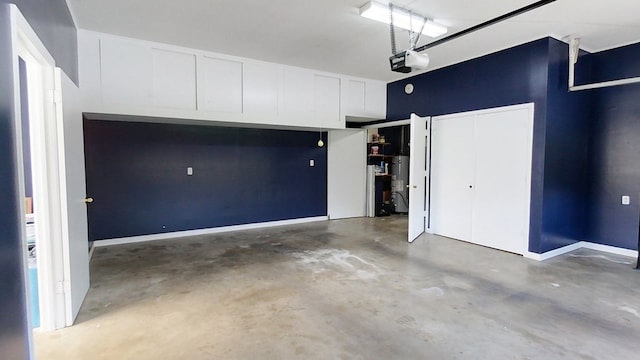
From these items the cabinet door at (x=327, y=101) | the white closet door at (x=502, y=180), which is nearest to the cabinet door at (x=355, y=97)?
the cabinet door at (x=327, y=101)

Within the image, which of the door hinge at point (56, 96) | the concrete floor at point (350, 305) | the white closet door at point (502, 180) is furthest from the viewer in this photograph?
the white closet door at point (502, 180)

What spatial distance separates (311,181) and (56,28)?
4.85 meters

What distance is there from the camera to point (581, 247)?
5.06 meters

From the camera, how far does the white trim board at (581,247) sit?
14.7 feet

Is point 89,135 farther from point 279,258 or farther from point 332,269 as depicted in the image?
point 332,269

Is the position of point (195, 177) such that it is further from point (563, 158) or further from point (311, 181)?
point (563, 158)

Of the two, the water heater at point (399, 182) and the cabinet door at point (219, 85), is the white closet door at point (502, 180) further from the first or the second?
the cabinet door at point (219, 85)

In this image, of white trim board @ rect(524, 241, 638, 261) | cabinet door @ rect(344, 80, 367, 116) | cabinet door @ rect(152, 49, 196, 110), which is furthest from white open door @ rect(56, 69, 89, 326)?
white trim board @ rect(524, 241, 638, 261)

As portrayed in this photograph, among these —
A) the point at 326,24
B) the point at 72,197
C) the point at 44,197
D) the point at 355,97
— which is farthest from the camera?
the point at 355,97

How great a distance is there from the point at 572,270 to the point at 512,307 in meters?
1.65

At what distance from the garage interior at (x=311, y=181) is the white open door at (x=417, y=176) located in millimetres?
54

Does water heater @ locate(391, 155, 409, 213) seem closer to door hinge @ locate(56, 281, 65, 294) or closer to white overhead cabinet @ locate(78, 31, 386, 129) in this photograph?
white overhead cabinet @ locate(78, 31, 386, 129)

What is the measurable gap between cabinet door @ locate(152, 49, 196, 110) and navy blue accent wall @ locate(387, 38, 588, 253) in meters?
4.25

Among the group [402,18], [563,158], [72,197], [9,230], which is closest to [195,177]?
[72,197]
